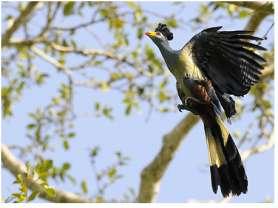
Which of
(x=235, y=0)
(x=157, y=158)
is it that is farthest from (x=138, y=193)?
(x=235, y=0)

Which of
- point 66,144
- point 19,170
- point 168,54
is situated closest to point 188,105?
point 168,54

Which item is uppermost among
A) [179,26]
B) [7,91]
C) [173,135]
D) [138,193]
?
[179,26]

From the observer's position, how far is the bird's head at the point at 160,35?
5.51ft

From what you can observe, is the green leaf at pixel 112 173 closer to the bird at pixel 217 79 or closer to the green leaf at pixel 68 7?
the green leaf at pixel 68 7

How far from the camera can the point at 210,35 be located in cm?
183

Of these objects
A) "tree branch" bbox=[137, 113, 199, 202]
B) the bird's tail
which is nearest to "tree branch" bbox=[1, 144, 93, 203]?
"tree branch" bbox=[137, 113, 199, 202]

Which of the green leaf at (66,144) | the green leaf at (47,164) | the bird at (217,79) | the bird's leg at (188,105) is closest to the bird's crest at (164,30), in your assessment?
the bird at (217,79)

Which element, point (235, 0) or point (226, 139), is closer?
point (226, 139)

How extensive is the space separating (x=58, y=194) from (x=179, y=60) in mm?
3883

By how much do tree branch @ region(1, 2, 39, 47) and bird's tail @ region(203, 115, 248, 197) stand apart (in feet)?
12.0

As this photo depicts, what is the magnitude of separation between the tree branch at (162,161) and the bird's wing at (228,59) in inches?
128

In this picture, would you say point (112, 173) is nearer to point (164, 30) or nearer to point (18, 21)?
point (18, 21)

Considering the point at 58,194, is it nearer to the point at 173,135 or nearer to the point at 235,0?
the point at 173,135

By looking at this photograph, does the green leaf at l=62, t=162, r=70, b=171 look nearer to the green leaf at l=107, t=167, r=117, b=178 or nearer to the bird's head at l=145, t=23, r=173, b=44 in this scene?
the green leaf at l=107, t=167, r=117, b=178
